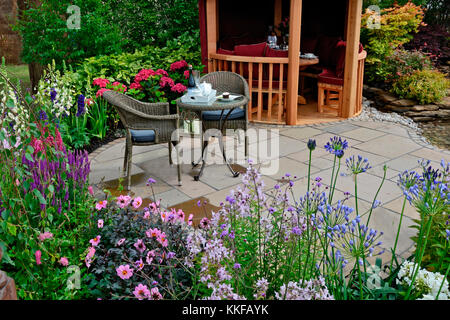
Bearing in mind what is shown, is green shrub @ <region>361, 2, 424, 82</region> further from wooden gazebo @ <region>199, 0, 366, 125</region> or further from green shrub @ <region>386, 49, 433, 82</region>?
wooden gazebo @ <region>199, 0, 366, 125</region>

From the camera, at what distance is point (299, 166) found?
186 inches

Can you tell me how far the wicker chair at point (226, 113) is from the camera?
4738 millimetres

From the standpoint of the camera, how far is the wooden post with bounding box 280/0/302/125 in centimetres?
595

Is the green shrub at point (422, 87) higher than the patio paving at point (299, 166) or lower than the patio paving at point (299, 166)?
higher

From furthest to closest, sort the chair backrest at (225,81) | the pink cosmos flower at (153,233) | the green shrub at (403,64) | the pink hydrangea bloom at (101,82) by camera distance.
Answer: the green shrub at (403,64), the pink hydrangea bloom at (101,82), the chair backrest at (225,81), the pink cosmos flower at (153,233)

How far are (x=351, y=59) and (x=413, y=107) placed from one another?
1.64m

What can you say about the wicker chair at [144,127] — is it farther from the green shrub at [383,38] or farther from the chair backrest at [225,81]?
the green shrub at [383,38]

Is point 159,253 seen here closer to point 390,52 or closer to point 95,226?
point 95,226

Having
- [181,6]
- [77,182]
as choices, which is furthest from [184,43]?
[77,182]

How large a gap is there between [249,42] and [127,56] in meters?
3.12

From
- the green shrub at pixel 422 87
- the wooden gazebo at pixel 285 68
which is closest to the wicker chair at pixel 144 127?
the wooden gazebo at pixel 285 68

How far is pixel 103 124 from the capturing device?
5695 mm

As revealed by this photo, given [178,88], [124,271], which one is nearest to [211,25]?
[178,88]

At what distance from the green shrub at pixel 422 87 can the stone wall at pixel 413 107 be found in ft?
0.35
